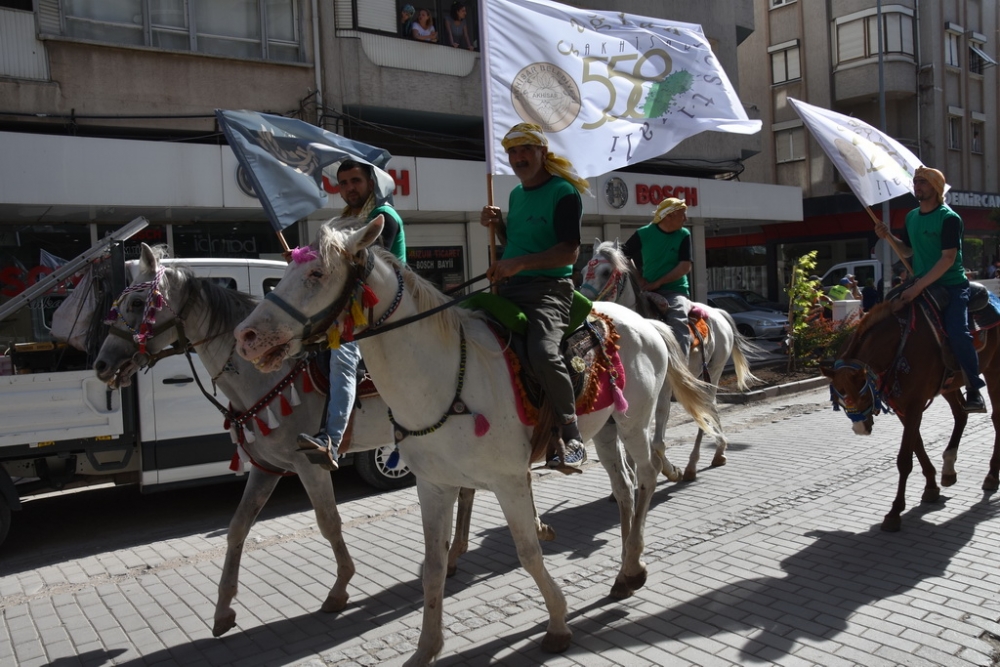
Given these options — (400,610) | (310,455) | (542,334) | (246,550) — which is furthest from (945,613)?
(246,550)

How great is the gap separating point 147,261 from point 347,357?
141 centimetres

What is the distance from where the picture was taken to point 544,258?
3.96 metres

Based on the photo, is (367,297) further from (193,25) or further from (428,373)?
(193,25)

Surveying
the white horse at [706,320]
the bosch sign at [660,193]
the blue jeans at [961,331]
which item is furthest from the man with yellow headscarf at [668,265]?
the bosch sign at [660,193]

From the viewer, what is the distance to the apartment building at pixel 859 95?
30.2m

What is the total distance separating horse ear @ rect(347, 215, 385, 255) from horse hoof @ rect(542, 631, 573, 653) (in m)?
2.38

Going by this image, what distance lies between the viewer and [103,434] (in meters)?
6.59

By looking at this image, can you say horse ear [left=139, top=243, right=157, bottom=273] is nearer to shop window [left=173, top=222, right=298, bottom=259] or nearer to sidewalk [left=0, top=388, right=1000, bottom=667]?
sidewalk [left=0, top=388, right=1000, bottom=667]

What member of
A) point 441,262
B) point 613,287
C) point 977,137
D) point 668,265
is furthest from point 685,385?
point 977,137

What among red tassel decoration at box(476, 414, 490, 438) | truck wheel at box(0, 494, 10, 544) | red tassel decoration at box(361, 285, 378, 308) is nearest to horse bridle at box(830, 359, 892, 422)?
red tassel decoration at box(476, 414, 490, 438)

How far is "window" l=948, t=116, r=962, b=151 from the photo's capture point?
1286 inches

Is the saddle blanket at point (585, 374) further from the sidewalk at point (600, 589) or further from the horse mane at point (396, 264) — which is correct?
the sidewalk at point (600, 589)

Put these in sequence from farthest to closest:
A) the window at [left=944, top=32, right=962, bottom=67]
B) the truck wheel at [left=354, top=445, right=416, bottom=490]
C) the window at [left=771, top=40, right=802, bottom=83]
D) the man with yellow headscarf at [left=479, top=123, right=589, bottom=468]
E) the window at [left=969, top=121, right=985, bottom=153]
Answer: the window at [left=969, top=121, right=985, bottom=153] → the window at [left=944, top=32, right=962, bottom=67] → the window at [left=771, top=40, right=802, bottom=83] → the truck wheel at [left=354, top=445, right=416, bottom=490] → the man with yellow headscarf at [left=479, top=123, right=589, bottom=468]

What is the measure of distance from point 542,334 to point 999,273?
90.7 feet
